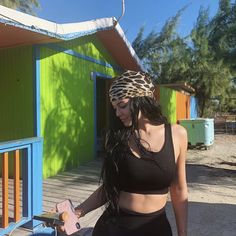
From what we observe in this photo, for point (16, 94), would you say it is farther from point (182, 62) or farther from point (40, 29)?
point (182, 62)

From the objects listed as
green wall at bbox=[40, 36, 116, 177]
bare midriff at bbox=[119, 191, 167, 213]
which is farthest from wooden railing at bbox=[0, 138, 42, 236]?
green wall at bbox=[40, 36, 116, 177]

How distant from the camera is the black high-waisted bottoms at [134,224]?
5.63 ft

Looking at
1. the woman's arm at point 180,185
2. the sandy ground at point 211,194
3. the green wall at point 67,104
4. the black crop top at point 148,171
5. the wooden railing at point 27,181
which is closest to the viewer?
the black crop top at point 148,171

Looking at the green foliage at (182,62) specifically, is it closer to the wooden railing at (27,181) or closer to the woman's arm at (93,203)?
the wooden railing at (27,181)

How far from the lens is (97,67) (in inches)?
384

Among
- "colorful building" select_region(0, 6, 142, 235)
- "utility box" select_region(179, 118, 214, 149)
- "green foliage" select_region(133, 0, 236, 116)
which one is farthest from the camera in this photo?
"green foliage" select_region(133, 0, 236, 116)

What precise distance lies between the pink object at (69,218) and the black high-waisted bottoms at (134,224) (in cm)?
17

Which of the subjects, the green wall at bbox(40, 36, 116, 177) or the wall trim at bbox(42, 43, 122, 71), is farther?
the wall trim at bbox(42, 43, 122, 71)

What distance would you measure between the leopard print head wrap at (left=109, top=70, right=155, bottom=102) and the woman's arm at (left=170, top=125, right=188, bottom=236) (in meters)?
0.26

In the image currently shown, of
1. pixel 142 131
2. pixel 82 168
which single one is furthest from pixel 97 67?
pixel 142 131

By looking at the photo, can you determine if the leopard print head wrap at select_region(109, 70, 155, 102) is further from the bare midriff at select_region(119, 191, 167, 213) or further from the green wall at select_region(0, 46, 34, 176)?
the green wall at select_region(0, 46, 34, 176)

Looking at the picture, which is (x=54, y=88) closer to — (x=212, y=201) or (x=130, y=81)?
(x=212, y=201)

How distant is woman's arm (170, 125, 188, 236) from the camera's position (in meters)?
1.79

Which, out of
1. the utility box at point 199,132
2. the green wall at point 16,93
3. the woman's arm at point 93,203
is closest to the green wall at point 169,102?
the utility box at point 199,132
